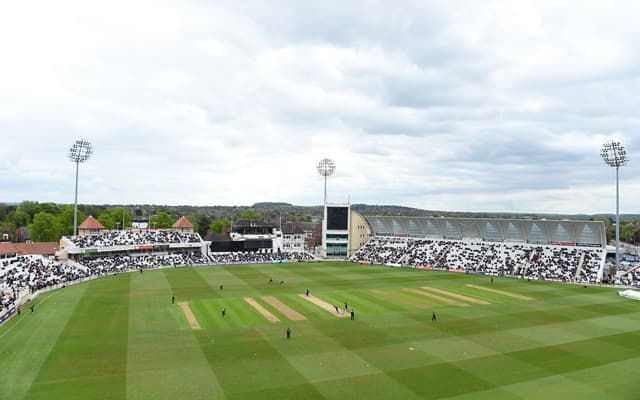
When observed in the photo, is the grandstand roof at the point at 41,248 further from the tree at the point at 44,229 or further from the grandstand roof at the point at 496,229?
the grandstand roof at the point at 496,229

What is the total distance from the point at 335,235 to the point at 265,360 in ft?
170

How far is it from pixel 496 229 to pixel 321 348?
4809cm

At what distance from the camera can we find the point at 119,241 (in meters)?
61.2

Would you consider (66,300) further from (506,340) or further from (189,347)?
(506,340)

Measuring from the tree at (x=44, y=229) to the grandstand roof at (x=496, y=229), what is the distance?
54.7m

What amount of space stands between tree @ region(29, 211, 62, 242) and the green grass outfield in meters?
43.4

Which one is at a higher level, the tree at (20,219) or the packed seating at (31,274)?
the tree at (20,219)

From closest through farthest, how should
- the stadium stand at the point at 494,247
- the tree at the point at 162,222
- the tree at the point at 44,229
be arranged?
1. the stadium stand at the point at 494,247
2. the tree at the point at 44,229
3. the tree at the point at 162,222

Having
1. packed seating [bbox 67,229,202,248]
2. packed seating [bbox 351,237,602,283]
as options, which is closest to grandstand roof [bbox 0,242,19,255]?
packed seating [bbox 67,229,202,248]

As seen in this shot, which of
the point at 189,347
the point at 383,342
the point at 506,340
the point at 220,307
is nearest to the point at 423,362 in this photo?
the point at 383,342

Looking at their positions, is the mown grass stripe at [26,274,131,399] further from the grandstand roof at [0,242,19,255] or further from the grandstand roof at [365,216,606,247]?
the grandstand roof at [365,216,606,247]

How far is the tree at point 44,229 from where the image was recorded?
2950 inches

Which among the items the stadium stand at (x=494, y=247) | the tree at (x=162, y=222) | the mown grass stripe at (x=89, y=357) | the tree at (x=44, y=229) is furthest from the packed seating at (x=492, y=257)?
the tree at (x=44, y=229)

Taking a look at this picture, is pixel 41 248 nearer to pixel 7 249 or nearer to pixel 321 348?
pixel 7 249
